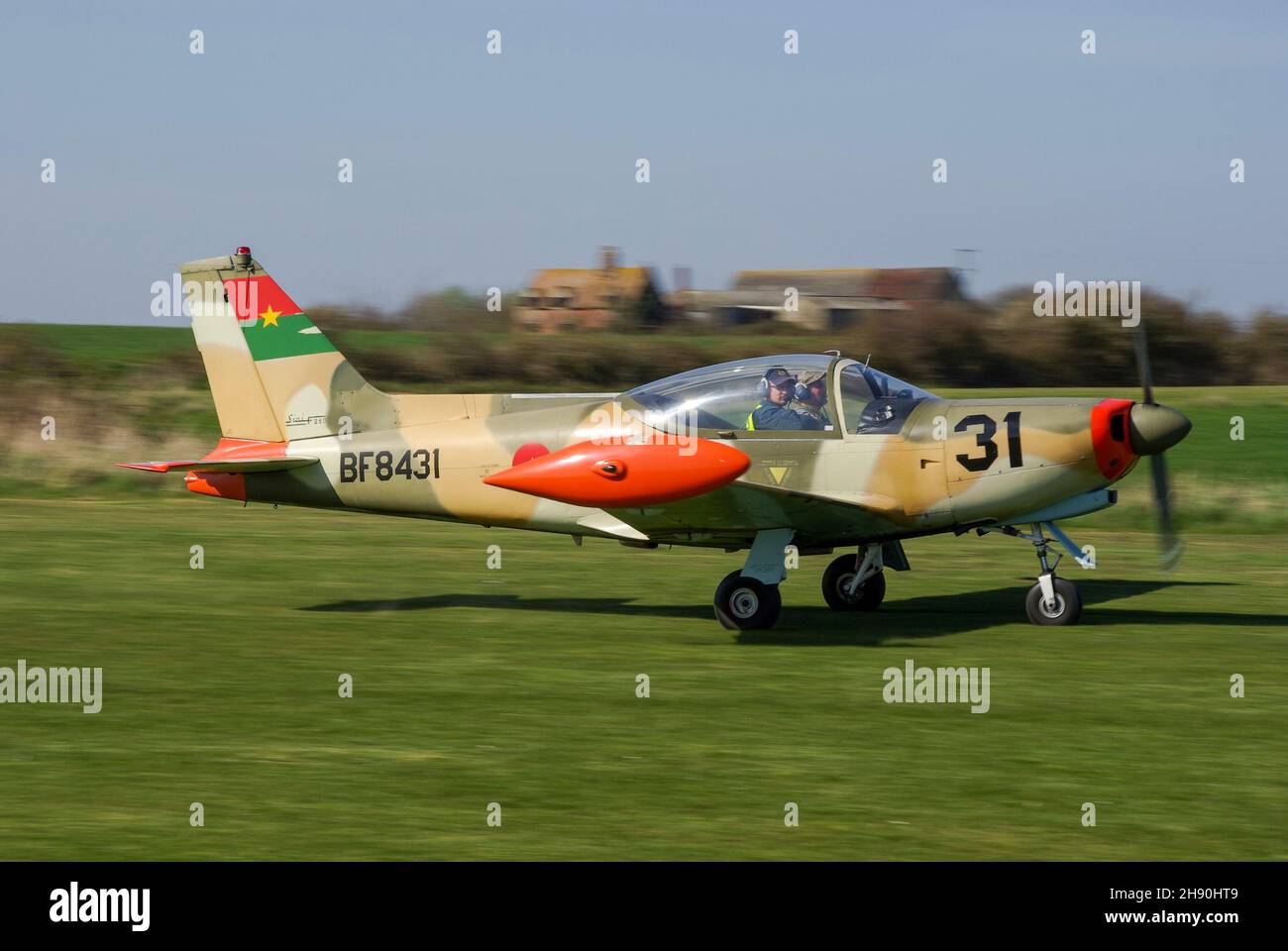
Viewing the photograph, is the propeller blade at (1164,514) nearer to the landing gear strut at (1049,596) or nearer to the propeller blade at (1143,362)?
the propeller blade at (1143,362)

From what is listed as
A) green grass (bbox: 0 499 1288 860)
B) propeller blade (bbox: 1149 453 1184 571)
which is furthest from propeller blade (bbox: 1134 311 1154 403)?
green grass (bbox: 0 499 1288 860)

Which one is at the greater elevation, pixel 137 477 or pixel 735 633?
pixel 137 477

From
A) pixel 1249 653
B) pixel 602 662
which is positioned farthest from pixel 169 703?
pixel 1249 653

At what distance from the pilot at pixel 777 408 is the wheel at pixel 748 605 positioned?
1284 mm

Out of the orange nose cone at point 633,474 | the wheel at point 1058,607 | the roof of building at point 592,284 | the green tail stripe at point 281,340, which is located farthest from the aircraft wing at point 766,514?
the roof of building at point 592,284

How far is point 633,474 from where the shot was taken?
35.1ft

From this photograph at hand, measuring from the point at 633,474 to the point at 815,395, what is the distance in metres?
2.01

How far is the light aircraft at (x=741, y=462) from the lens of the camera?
37.3 feet

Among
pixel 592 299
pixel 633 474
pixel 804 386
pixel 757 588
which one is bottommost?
pixel 757 588

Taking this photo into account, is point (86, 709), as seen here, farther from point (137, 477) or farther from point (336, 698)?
point (137, 477)

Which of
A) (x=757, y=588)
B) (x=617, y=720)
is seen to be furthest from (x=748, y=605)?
(x=617, y=720)

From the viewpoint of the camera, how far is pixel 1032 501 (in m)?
11.6

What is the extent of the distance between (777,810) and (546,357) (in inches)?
1195

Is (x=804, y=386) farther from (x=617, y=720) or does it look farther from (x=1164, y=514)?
(x=617, y=720)
